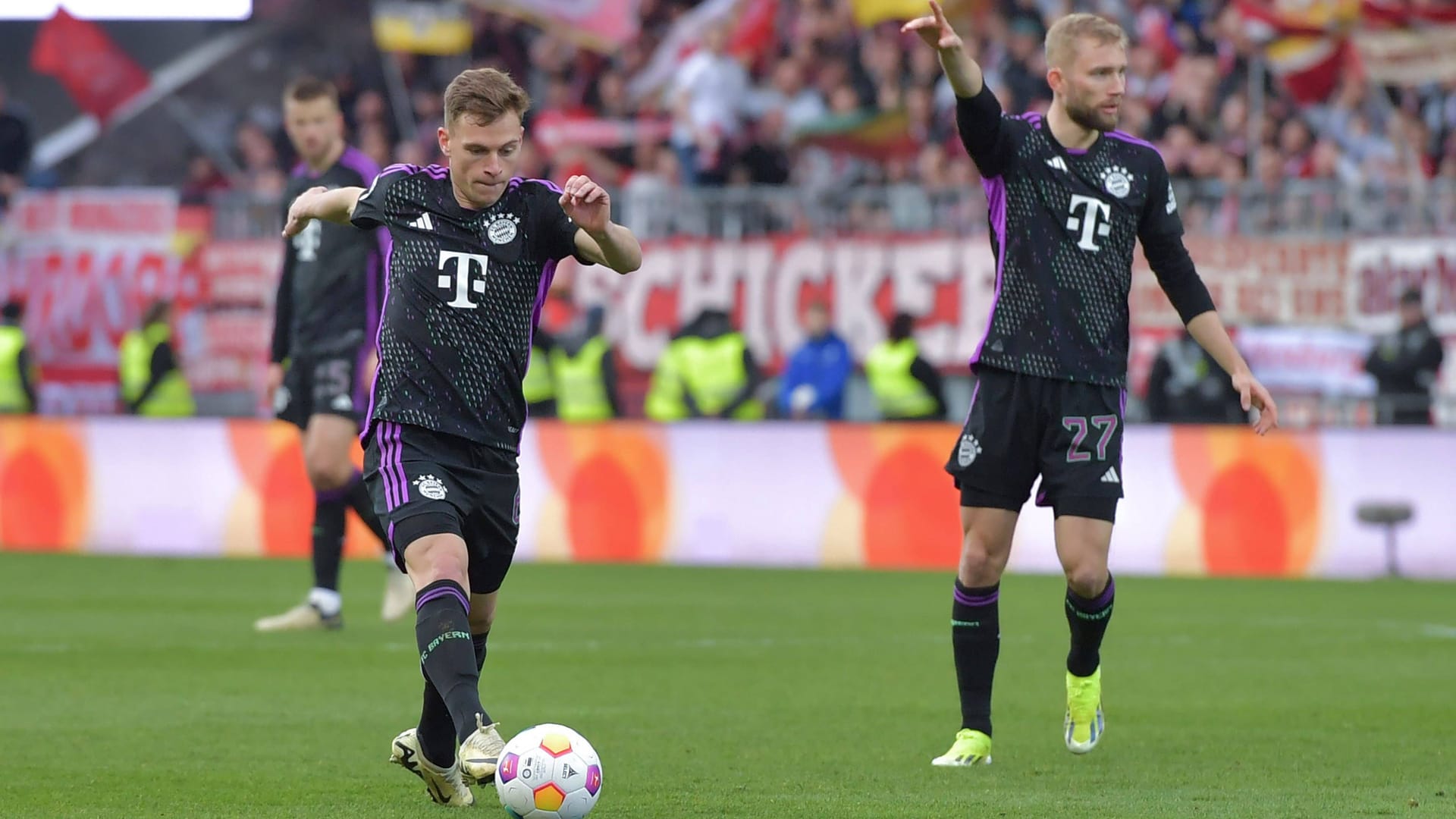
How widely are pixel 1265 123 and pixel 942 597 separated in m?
7.38

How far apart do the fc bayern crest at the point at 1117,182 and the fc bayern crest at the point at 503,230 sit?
6.54ft

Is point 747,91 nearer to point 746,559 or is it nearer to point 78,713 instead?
point 746,559

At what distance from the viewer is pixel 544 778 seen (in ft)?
17.1

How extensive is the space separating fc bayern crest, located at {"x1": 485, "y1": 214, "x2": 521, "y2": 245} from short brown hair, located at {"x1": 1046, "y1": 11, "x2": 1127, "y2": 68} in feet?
5.98

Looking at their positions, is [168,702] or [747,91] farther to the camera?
[747,91]

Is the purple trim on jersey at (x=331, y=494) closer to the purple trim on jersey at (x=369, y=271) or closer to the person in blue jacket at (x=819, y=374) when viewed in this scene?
the purple trim on jersey at (x=369, y=271)

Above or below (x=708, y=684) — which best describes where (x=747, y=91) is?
above

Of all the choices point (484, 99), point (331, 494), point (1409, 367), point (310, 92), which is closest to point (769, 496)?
point (1409, 367)

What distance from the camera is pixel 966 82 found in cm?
649

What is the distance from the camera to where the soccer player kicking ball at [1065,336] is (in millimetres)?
6793

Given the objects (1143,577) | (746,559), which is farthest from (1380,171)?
(746,559)

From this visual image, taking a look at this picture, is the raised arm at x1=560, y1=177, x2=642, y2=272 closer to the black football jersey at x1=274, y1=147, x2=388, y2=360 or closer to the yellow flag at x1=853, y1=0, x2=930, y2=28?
the black football jersey at x1=274, y1=147, x2=388, y2=360

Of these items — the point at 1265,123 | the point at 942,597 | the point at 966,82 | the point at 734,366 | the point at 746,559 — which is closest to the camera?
the point at 966,82

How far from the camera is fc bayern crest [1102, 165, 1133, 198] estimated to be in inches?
272
